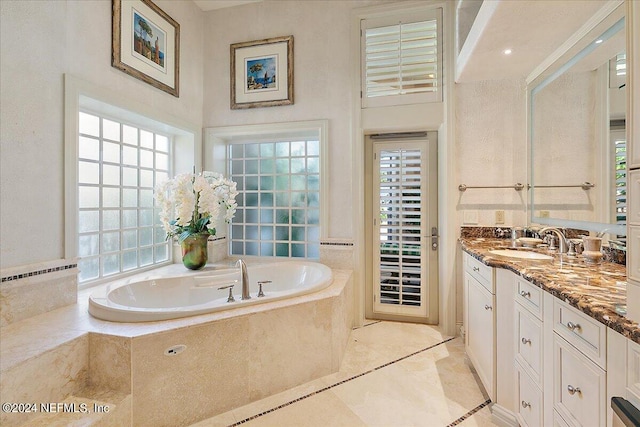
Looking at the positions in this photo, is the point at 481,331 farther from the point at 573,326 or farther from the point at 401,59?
the point at 401,59

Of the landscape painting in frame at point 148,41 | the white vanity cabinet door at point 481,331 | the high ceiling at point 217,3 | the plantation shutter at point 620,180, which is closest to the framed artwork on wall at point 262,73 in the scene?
the high ceiling at point 217,3

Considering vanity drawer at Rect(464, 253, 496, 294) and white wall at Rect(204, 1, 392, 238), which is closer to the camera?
vanity drawer at Rect(464, 253, 496, 294)

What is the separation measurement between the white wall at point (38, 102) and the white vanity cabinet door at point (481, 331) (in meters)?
2.62

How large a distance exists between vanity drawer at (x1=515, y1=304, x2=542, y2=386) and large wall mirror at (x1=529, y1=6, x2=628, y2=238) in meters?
0.70

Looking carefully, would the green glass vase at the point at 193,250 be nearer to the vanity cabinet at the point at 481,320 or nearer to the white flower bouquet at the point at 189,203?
the white flower bouquet at the point at 189,203

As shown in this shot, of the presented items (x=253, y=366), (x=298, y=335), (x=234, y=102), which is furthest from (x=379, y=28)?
(x=253, y=366)

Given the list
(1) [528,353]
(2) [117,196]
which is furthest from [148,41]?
(1) [528,353]

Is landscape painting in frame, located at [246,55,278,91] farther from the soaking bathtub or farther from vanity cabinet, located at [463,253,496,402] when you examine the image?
vanity cabinet, located at [463,253,496,402]

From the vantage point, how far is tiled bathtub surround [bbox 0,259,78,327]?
1565 mm

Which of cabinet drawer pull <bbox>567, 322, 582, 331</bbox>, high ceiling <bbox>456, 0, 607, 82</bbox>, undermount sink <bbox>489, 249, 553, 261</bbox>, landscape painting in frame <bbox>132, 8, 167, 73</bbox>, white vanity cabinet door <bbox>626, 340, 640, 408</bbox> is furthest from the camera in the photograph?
landscape painting in frame <bbox>132, 8, 167, 73</bbox>

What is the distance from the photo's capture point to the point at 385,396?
71.2 inches

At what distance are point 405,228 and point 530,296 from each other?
61.6 inches

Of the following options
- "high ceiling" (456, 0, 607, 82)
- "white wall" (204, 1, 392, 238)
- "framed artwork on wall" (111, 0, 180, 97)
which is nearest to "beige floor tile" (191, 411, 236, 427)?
"white wall" (204, 1, 392, 238)

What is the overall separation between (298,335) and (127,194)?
1.96m
